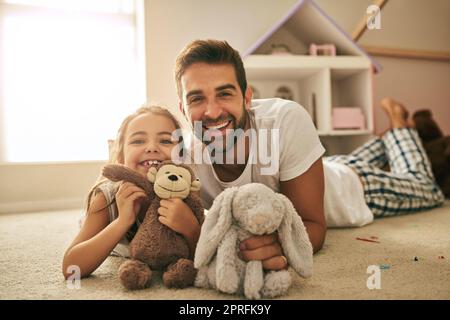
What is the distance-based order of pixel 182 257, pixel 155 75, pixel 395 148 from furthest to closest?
pixel 155 75 → pixel 395 148 → pixel 182 257

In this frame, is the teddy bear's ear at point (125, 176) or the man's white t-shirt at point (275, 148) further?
the man's white t-shirt at point (275, 148)

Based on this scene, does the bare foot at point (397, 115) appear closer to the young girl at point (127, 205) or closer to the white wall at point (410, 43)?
the white wall at point (410, 43)

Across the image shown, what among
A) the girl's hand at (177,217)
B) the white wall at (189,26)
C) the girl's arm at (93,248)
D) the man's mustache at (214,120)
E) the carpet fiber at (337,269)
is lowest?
the carpet fiber at (337,269)

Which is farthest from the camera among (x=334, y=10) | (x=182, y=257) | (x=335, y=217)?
(x=334, y=10)

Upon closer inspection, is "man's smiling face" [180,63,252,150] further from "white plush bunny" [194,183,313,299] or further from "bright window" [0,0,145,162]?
"bright window" [0,0,145,162]

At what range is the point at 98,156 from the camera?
2.17m

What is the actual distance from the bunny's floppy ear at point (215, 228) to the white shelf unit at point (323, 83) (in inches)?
55.0

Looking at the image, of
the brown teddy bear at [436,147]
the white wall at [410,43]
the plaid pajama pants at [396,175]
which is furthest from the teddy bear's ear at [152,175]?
the white wall at [410,43]

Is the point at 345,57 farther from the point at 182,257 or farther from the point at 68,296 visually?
the point at 68,296

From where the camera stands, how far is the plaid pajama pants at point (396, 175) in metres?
1.28

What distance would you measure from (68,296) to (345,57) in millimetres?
1784

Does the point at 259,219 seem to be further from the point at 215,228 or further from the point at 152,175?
the point at 152,175

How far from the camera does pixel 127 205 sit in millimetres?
646
